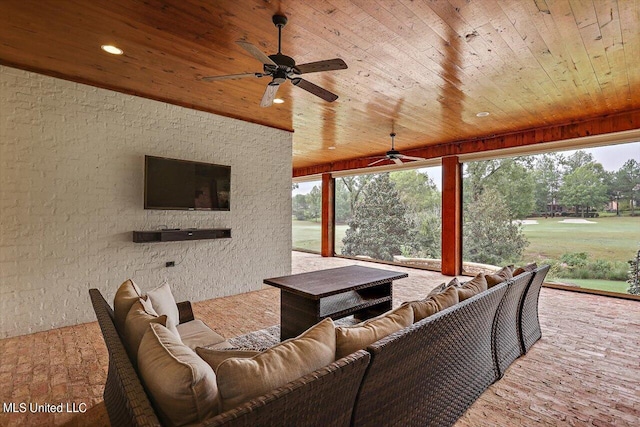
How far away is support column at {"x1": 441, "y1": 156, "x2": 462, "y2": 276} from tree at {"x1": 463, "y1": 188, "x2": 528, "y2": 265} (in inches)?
9.1

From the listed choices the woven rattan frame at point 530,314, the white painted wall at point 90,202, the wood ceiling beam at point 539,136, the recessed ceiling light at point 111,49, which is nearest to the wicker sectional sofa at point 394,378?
the woven rattan frame at point 530,314

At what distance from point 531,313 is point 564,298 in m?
2.35

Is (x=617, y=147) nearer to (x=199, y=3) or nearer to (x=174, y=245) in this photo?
(x=199, y=3)

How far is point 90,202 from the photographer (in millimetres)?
3541

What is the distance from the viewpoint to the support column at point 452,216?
6.26m

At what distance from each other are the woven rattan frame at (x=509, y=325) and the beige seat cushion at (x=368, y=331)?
1.20m

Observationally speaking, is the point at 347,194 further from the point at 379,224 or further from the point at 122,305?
the point at 122,305

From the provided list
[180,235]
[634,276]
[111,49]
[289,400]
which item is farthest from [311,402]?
[634,276]

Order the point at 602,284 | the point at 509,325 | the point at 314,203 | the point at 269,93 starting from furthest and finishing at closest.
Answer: the point at 314,203 < the point at 602,284 < the point at 269,93 < the point at 509,325

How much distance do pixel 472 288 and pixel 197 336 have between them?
1871 millimetres

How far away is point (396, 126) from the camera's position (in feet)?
17.1

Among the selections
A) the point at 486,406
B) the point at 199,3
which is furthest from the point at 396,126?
the point at 486,406

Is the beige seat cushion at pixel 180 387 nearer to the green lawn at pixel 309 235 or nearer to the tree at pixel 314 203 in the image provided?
the green lawn at pixel 309 235

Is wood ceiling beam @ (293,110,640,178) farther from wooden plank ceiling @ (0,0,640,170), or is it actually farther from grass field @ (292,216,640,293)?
grass field @ (292,216,640,293)
